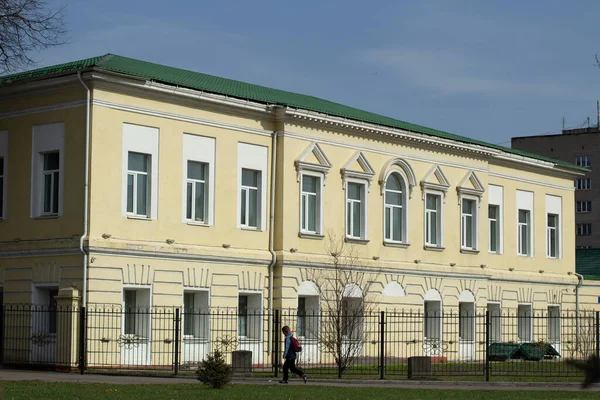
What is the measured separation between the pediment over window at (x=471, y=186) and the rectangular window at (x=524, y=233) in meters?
4.98

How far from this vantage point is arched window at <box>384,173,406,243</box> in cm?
3988

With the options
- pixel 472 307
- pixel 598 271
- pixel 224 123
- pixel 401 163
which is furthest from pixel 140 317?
pixel 598 271

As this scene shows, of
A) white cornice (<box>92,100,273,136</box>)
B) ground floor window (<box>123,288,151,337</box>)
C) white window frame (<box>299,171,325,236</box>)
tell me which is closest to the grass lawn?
ground floor window (<box>123,288,151,337</box>)

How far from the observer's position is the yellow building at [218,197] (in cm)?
3036

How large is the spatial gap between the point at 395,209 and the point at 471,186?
4.86m

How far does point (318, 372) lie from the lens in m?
29.4

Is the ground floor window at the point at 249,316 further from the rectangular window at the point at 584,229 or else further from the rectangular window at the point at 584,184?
the rectangular window at the point at 584,184

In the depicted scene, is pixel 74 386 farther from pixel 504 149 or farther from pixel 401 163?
pixel 504 149

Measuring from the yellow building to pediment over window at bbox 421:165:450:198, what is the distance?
78 mm

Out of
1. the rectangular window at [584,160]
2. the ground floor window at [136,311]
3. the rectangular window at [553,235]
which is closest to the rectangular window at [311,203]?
the ground floor window at [136,311]

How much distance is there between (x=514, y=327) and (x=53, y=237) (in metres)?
23.2

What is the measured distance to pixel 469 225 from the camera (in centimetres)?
4416

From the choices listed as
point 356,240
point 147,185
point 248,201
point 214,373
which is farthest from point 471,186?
point 214,373

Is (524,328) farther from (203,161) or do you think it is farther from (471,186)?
(203,161)
